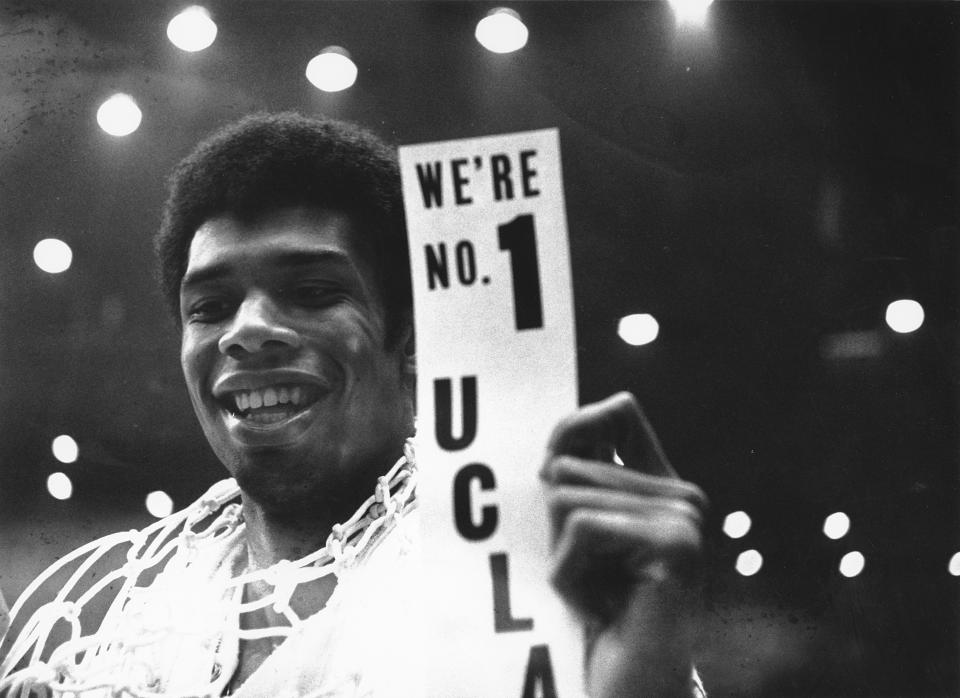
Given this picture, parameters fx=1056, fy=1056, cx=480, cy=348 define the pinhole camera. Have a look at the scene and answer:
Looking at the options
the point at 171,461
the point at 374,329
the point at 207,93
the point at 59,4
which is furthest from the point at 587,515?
the point at 59,4

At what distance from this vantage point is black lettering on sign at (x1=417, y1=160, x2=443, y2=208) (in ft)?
3.95

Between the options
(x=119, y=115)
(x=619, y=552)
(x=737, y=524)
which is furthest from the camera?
(x=119, y=115)

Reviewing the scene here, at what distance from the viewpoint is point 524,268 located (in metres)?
1.17

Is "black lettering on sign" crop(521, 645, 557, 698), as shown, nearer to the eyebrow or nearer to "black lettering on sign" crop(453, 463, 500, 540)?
"black lettering on sign" crop(453, 463, 500, 540)

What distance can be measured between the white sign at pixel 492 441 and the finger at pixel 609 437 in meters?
0.02

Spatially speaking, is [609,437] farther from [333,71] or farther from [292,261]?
[333,71]

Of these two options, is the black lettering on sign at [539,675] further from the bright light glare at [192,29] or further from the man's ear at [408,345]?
the bright light glare at [192,29]

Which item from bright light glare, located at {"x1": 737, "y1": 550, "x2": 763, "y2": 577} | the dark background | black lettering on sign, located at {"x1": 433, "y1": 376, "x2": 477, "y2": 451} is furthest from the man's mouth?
bright light glare, located at {"x1": 737, "y1": 550, "x2": 763, "y2": 577}

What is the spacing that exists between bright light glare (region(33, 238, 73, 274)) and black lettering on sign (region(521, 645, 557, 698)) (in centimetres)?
79

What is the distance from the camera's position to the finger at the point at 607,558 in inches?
44.7

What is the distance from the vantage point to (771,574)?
1298mm

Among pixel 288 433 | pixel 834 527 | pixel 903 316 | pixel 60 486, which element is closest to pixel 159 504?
pixel 60 486

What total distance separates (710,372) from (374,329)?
1.37 ft

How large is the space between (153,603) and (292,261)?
0.50m
